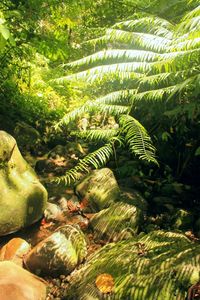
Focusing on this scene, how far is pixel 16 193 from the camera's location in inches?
119

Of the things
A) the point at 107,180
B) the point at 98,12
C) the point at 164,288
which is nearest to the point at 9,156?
the point at 107,180

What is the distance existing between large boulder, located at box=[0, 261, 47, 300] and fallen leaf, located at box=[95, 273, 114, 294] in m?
0.46

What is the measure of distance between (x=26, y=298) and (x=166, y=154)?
2.26 m

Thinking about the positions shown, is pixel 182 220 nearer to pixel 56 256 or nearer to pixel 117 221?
pixel 117 221

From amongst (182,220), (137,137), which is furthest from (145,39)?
(182,220)

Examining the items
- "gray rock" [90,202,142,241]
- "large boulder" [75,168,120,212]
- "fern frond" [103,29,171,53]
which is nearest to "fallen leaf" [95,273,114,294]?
"gray rock" [90,202,142,241]

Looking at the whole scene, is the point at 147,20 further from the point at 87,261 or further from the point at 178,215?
the point at 87,261

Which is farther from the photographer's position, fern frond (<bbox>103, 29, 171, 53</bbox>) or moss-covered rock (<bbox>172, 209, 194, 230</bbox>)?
fern frond (<bbox>103, 29, 171, 53</bbox>)

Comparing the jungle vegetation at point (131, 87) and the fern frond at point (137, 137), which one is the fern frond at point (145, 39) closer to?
the jungle vegetation at point (131, 87)

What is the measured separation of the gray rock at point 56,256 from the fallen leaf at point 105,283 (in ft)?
1.34

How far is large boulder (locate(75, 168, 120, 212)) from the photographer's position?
3371 mm

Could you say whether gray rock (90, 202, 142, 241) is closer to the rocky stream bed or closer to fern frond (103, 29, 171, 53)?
the rocky stream bed

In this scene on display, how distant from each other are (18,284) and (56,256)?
359 millimetres

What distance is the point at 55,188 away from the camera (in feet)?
12.4
